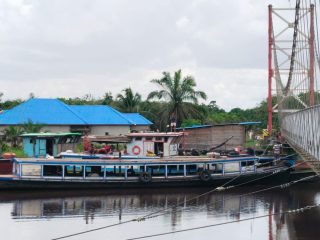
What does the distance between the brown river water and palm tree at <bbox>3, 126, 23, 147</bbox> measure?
50.2 feet

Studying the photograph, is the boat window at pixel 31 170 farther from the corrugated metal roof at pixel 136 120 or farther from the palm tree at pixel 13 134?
the corrugated metal roof at pixel 136 120

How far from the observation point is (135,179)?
1173 inches

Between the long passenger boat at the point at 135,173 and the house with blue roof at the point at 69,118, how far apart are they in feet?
56.4

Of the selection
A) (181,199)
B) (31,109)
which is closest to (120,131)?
(31,109)

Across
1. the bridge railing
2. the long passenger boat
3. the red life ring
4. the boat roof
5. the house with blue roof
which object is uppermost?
the house with blue roof

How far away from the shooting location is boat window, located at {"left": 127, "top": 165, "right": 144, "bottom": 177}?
3005cm

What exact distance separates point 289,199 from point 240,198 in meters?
2.13

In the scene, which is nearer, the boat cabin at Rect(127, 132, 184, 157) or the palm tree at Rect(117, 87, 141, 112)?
the boat cabin at Rect(127, 132, 184, 157)

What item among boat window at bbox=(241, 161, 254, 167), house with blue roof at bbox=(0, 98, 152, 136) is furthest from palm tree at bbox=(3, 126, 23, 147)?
boat window at bbox=(241, 161, 254, 167)

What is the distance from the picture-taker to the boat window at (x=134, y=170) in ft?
98.6

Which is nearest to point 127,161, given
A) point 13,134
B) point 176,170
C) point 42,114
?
point 176,170

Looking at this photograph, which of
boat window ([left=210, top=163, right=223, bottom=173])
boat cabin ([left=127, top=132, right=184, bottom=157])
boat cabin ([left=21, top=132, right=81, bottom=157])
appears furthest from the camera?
boat cabin ([left=21, top=132, right=81, bottom=157])

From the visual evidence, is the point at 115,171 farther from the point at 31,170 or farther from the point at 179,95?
the point at 179,95

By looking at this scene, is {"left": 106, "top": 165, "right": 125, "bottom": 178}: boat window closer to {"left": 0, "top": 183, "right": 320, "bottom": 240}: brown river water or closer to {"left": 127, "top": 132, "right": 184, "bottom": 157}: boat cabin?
{"left": 0, "top": 183, "right": 320, "bottom": 240}: brown river water
